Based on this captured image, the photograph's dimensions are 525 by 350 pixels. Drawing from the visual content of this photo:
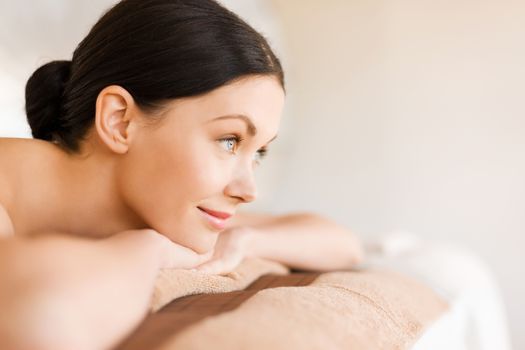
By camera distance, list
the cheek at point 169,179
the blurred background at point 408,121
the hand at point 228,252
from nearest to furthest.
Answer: the cheek at point 169,179 → the hand at point 228,252 → the blurred background at point 408,121

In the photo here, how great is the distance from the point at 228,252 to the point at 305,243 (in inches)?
10.4

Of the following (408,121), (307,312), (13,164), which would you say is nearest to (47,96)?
(13,164)

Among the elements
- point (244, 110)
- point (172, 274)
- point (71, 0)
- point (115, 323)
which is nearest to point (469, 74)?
point (71, 0)

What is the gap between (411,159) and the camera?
8.64ft

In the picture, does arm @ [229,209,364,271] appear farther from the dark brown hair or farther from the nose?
the dark brown hair

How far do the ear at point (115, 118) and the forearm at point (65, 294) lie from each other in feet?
0.96

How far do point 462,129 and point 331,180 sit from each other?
552 mm

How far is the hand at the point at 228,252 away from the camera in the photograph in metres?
1.02

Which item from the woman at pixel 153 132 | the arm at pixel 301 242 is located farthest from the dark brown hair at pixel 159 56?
the arm at pixel 301 242

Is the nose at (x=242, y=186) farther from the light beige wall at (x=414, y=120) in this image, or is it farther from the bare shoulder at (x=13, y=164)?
the light beige wall at (x=414, y=120)

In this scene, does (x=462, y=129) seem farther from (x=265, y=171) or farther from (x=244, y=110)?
(x=244, y=110)

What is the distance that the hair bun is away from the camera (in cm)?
102

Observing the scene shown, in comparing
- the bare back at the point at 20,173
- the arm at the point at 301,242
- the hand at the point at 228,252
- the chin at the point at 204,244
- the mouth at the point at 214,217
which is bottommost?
the arm at the point at 301,242

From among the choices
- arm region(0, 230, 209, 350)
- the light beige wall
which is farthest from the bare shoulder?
the light beige wall
